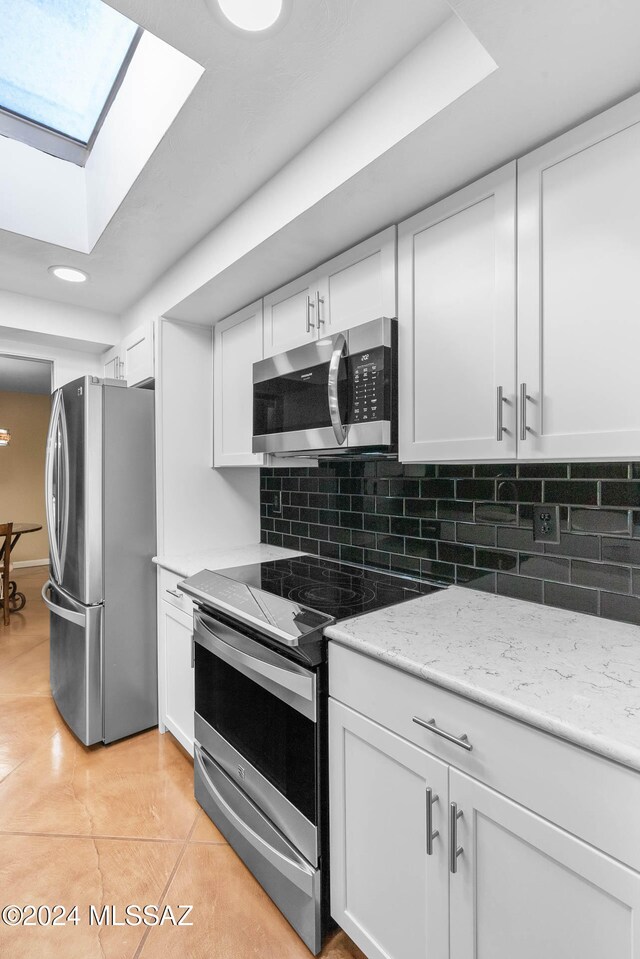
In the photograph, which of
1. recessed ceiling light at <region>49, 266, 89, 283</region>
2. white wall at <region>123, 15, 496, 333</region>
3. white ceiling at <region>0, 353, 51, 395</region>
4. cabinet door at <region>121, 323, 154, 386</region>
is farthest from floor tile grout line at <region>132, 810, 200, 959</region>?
white ceiling at <region>0, 353, 51, 395</region>

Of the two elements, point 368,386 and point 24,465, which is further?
point 24,465

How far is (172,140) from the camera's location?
1452 millimetres

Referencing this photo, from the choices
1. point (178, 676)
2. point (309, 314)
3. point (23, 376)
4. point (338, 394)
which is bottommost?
point (178, 676)

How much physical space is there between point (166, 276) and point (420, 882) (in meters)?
2.53

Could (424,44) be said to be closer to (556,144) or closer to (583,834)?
(556,144)

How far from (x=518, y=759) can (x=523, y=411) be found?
0.80 meters

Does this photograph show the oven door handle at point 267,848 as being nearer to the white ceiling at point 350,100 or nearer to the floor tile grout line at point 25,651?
the white ceiling at point 350,100

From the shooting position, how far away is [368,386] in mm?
1576

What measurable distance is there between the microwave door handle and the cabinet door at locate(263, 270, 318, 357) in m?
0.27

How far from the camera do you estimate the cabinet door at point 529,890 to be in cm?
75

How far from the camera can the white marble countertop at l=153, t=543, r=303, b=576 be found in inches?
85.9

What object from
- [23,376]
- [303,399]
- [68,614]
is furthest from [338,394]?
[23,376]

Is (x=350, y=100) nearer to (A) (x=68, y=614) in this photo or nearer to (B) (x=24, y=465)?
(A) (x=68, y=614)

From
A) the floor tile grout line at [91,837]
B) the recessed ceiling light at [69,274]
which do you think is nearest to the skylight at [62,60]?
the recessed ceiling light at [69,274]
